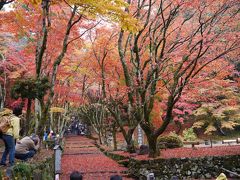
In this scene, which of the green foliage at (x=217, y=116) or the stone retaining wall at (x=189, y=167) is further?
the green foliage at (x=217, y=116)

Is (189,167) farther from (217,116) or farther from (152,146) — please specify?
(217,116)

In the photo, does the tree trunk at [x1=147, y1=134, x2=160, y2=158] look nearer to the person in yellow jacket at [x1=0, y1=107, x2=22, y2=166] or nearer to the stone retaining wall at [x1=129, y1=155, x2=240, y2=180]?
the stone retaining wall at [x1=129, y1=155, x2=240, y2=180]

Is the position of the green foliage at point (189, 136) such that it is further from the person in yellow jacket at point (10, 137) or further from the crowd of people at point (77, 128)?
the crowd of people at point (77, 128)

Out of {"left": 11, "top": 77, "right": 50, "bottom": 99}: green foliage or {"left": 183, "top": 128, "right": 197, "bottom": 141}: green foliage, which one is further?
{"left": 183, "top": 128, "right": 197, "bottom": 141}: green foliage

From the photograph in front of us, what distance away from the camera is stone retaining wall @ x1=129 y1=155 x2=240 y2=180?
12461 mm

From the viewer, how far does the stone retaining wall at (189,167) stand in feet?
40.9

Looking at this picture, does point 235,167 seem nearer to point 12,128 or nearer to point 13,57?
point 12,128

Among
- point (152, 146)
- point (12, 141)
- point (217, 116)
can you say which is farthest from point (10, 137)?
point (217, 116)

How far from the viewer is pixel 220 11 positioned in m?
12.2

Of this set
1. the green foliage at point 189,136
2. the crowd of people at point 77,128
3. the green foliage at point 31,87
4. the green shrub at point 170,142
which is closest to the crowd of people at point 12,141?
the green foliage at point 31,87

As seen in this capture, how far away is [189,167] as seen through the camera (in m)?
12.6

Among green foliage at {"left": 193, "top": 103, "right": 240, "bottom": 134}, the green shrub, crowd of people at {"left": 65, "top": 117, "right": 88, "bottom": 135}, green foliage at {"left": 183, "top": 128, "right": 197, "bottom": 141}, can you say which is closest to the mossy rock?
the green shrub

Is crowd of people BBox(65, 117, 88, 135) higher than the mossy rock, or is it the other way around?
crowd of people BBox(65, 117, 88, 135)

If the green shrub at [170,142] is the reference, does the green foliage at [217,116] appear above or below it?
above
